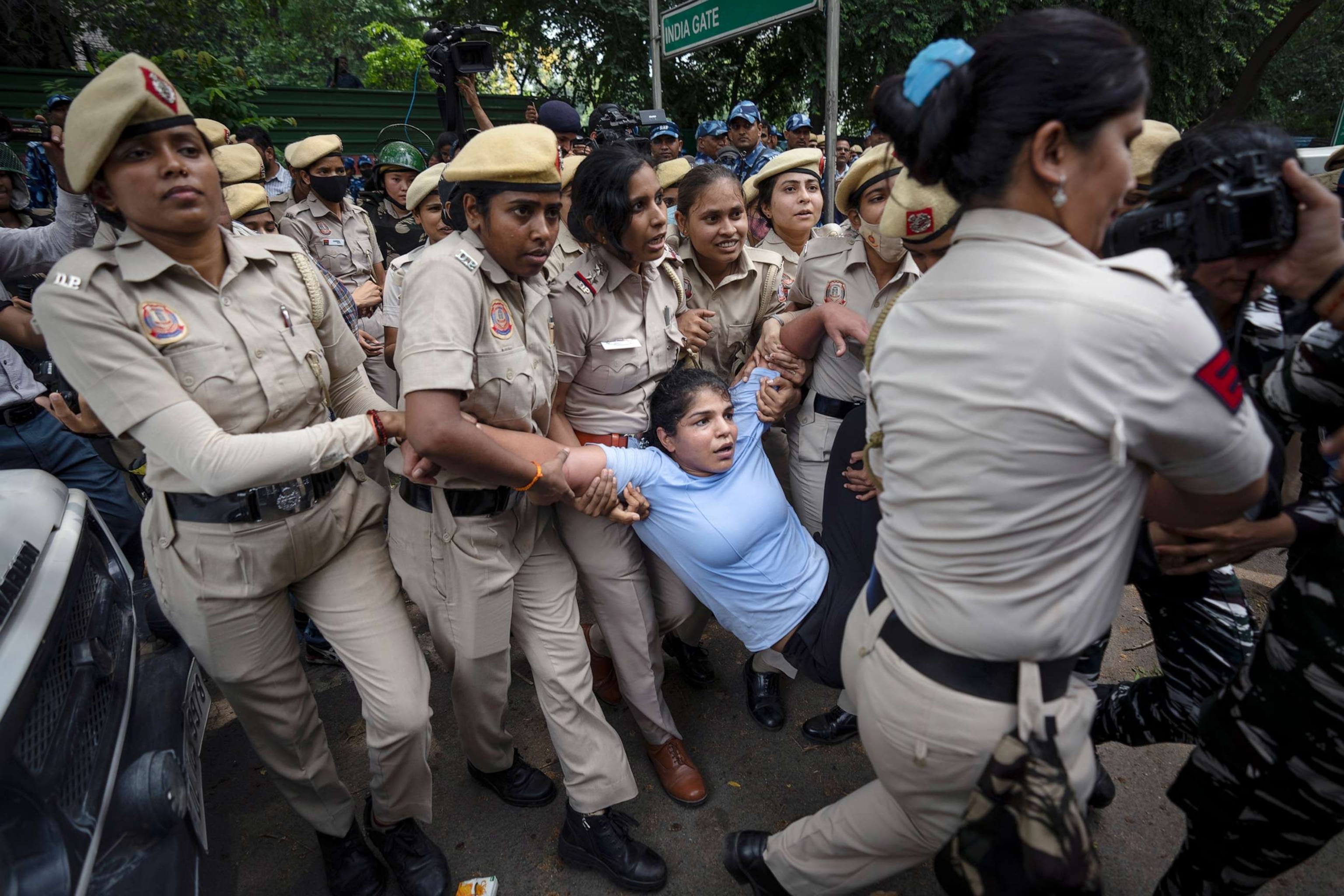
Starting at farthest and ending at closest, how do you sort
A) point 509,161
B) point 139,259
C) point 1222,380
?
1. point 509,161
2. point 139,259
3. point 1222,380

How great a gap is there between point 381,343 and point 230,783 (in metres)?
2.30

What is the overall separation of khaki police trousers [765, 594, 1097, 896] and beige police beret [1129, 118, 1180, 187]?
138 centimetres

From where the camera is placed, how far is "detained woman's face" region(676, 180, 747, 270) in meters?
2.89

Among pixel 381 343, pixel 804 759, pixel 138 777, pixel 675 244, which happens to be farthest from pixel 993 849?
pixel 381 343

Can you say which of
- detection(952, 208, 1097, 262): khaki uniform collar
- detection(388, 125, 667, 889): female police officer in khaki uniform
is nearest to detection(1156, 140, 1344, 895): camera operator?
detection(952, 208, 1097, 262): khaki uniform collar

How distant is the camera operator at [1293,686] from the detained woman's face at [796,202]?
2.21m

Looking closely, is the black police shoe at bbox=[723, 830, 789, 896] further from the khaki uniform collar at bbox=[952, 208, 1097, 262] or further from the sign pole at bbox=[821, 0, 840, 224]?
the sign pole at bbox=[821, 0, 840, 224]

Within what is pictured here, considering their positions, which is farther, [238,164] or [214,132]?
[238,164]

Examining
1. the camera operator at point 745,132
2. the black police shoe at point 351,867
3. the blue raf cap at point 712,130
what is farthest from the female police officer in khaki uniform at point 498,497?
the blue raf cap at point 712,130

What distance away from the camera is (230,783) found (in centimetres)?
264

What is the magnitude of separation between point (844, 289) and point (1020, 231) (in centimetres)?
170

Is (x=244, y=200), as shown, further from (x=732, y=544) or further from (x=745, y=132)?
(x=745, y=132)

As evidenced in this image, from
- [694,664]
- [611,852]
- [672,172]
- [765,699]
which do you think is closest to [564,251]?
[672,172]

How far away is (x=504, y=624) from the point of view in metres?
2.24
